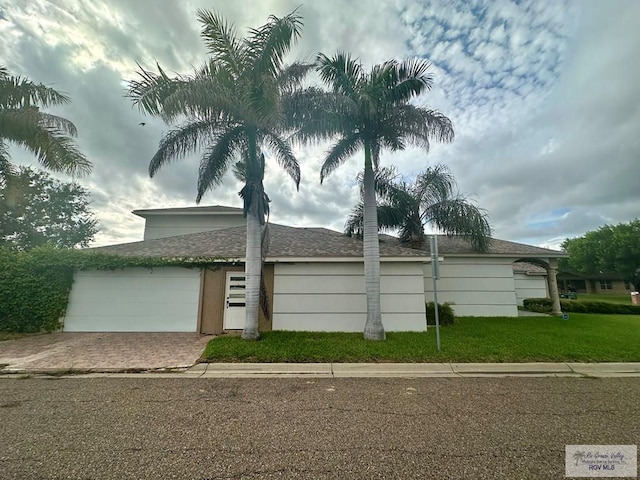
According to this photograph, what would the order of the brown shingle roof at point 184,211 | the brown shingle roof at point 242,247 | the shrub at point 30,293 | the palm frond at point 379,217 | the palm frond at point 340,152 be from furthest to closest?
the brown shingle roof at point 184,211, the palm frond at point 379,217, the brown shingle roof at point 242,247, the palm frond at point 340,152, the shrub at point 30,293

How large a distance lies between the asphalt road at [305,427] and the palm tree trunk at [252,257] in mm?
2686

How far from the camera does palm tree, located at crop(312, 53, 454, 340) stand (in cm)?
855

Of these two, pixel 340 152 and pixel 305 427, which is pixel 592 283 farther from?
pixel 305 427

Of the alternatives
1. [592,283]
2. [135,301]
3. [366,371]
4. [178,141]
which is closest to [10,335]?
[135,301]

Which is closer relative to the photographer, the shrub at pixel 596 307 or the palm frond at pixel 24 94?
the palm frond at pixel 24 94

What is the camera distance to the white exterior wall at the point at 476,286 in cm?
1388

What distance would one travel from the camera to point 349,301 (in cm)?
1001

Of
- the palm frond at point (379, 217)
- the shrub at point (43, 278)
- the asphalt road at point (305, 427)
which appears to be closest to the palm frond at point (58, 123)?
the shrub at point (43, 278)

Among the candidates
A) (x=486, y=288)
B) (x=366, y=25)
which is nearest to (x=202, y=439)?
(x=366, y=25)

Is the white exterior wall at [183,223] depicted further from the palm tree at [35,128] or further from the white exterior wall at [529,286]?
the white exterior wall at [529,286]

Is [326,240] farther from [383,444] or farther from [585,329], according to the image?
[585,329]

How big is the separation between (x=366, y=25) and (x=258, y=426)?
32.4 feet

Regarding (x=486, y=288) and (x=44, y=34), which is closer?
(x=44, y=34)

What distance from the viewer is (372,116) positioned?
8.71 meters
